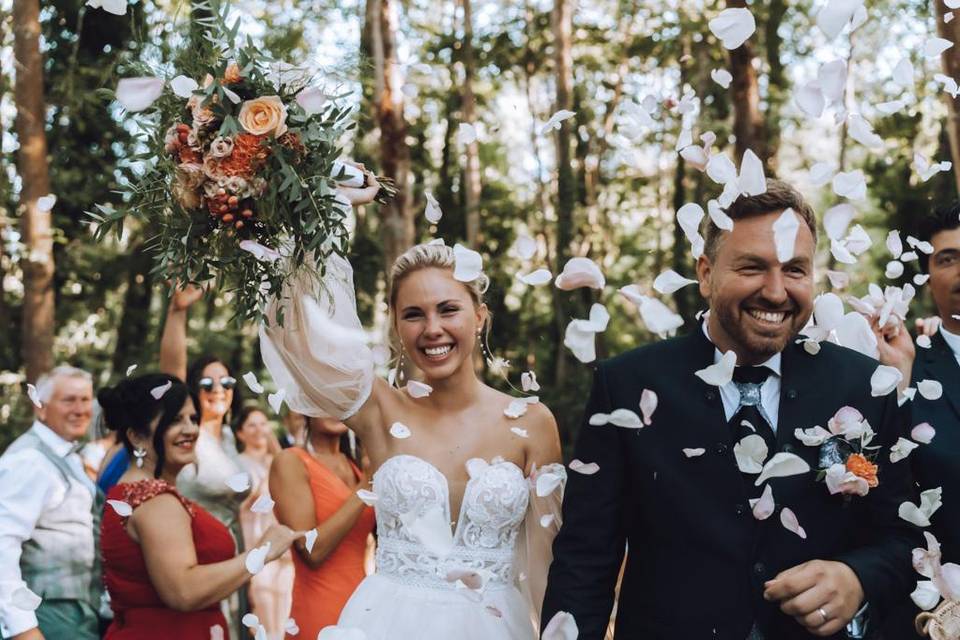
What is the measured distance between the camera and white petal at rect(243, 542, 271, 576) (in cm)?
384

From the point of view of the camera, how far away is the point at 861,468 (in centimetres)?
284

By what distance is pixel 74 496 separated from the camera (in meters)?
5.01

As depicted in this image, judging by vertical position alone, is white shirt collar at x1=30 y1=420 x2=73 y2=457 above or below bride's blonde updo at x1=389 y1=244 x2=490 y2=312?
below

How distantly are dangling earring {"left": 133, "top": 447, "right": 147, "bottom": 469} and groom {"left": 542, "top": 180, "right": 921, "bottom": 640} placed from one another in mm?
2257

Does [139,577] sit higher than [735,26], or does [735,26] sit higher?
[735,26]

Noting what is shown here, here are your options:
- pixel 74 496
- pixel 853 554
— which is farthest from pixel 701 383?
pixel 74 496

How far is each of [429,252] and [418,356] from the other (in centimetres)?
40

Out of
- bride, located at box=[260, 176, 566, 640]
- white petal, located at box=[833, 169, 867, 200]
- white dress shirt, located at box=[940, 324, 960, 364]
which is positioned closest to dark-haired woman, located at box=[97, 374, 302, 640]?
bride, located at box=[260, 176, 566, 640]

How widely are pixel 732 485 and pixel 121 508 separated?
239 centimetres

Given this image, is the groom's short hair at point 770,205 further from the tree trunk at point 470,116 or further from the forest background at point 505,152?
the tree trunk at point 470,116

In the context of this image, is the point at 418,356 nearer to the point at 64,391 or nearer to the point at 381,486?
the point at 381,486

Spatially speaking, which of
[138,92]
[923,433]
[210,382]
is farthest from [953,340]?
[210,382]

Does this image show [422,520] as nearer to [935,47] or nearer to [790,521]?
[790,521]

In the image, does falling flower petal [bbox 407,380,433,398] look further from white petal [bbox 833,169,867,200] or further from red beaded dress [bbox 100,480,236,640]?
white petal [bbox 833,169,867,200]
